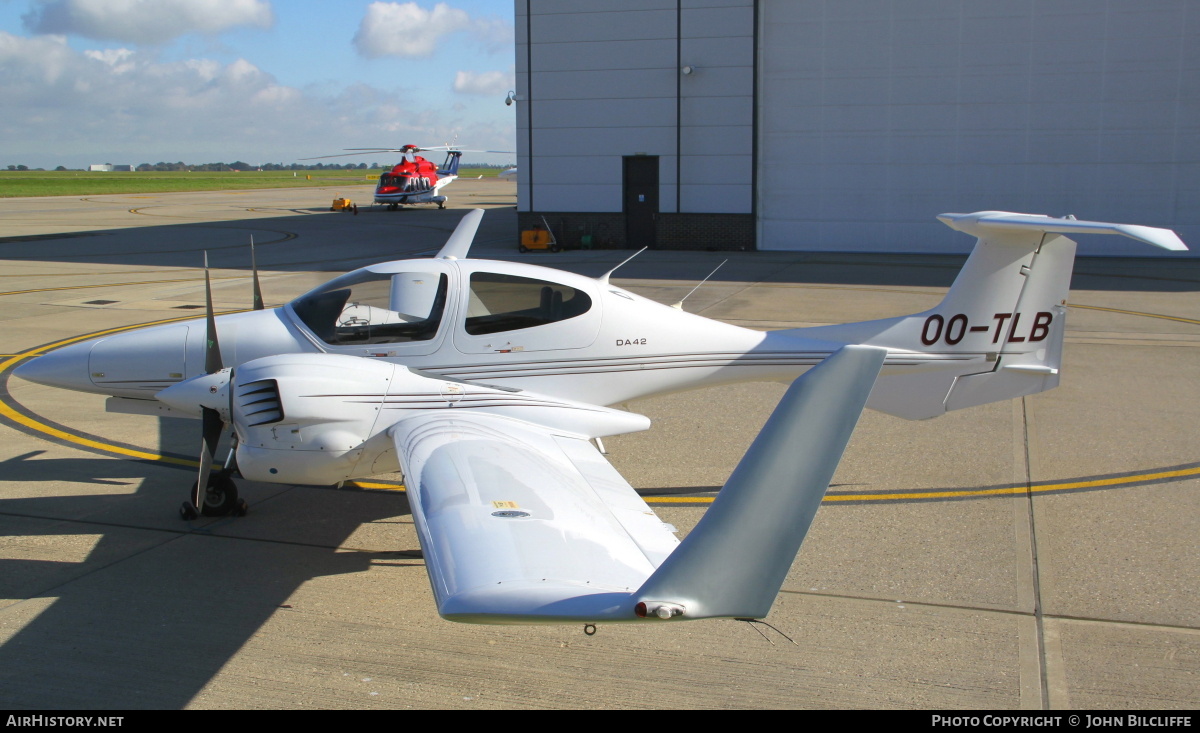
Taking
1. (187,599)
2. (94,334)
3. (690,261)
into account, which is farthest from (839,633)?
(690,261)

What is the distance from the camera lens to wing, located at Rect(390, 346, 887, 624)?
312 cm

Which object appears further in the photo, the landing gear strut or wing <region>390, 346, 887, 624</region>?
the landing gear strut

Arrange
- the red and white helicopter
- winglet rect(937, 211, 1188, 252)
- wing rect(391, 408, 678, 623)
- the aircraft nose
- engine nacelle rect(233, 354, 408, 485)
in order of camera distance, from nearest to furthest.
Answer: wing rect(391, 408, 678, 623) < winglet rect(937, 211, 1188, 252) < engine nacelle rect(233, 354, 408, 485) < the aircraft nose < the red and white helicopter

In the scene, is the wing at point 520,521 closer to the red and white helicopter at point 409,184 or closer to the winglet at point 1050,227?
the winglet at point 1050,227

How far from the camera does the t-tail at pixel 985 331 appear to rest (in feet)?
24.8

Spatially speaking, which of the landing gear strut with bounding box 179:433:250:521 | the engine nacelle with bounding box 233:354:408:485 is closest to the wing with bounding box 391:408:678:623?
the engine nacelle with bounding box 233:354:408:485

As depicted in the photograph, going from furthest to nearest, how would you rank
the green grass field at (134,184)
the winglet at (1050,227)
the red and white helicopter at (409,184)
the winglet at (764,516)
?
the green grass field at (134,184) → the red and white helicopter at (409,184) → the winglet at (1050,227) → the winglet at (764,516)

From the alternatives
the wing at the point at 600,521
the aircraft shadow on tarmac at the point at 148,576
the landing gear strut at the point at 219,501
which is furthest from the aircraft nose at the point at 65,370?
the wing at the point at 600,521

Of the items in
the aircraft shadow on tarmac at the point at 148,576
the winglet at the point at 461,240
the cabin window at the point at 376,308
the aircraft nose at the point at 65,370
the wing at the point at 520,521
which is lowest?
the aircraft shadow on tarmac at the point at 148,576

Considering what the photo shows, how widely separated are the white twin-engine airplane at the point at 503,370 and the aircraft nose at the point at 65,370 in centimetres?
2

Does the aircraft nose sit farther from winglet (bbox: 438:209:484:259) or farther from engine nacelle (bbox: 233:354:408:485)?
winglet (bbox: 438:209:484:259)

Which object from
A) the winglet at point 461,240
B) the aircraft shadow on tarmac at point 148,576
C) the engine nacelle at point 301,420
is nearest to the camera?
the aircraft shadow on tarmac at point 148,576

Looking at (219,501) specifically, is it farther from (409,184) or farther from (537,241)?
(409,184)
